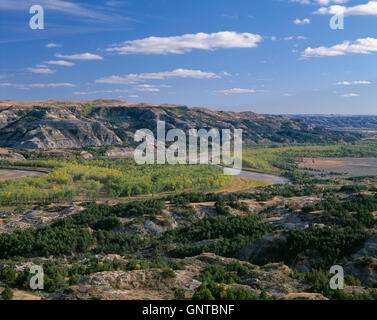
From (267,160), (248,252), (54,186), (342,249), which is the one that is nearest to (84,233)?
(248,252)

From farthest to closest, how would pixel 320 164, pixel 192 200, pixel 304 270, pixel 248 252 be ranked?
pixel 320 164, pixel 192 200, pixel 248 252, pixel 304 270

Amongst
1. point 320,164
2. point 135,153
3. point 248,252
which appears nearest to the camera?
point 248,252

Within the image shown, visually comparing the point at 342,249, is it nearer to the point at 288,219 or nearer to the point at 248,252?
the point at 248,252

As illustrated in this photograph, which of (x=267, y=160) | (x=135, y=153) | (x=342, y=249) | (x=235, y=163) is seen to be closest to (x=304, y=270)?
(x=342, y=249)
